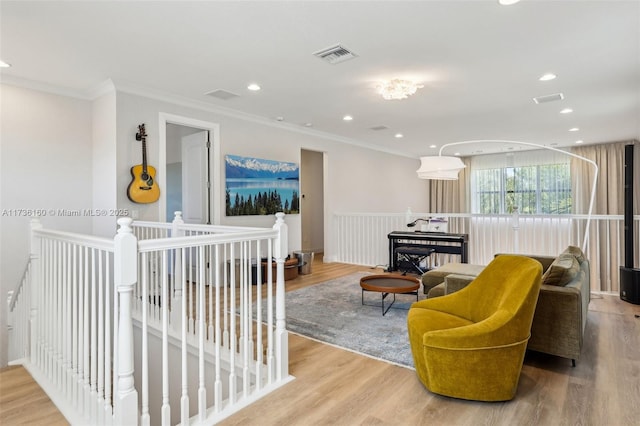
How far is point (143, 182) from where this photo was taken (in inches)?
164

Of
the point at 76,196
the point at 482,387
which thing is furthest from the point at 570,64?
the point at 76,196

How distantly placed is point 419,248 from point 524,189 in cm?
497

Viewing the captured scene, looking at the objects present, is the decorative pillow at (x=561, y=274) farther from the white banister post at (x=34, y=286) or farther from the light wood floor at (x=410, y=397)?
the white banister post at (x=34, y=286)

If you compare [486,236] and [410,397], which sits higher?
[486,236]

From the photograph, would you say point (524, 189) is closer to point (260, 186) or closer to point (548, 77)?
point (548, 77)

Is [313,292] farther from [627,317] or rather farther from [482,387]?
[627,317]

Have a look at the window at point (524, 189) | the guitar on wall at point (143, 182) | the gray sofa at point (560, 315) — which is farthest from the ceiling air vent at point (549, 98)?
the guitar on wall at point (143, 182)

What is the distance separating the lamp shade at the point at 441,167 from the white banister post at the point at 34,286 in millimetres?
3535

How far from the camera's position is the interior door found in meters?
5.09

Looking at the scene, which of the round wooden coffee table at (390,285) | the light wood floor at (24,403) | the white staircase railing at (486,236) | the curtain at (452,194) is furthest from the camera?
the curtain at (452,194)

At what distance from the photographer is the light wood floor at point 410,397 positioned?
2021mm

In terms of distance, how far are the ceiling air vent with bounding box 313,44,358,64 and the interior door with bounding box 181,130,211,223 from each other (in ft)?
7.92

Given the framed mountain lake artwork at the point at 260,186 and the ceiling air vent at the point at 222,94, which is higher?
the ceiling air vent at the point at 222,94


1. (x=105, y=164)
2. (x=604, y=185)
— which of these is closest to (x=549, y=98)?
(x=604, y=185)
